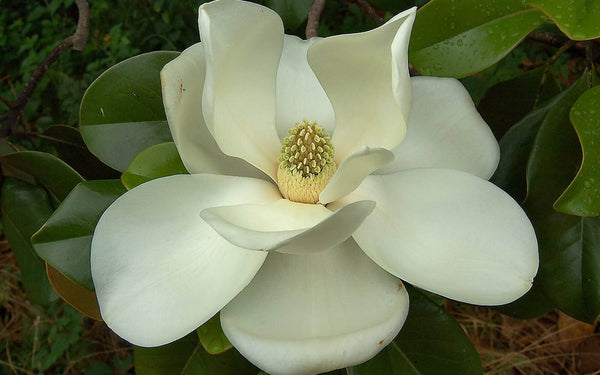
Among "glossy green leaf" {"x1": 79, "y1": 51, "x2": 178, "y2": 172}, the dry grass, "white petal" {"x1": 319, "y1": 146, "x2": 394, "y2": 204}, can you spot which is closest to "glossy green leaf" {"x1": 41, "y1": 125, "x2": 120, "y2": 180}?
"glossy green leaf" {"x1": 79, "y1": 51, "x2": 178, "y2": 172}

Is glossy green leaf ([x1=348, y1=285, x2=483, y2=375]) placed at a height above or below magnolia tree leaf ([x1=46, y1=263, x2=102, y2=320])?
below

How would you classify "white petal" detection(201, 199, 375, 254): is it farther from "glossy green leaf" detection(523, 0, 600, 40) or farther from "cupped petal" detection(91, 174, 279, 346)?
"glossy green leaf" detection(523, 0, 600, 40)

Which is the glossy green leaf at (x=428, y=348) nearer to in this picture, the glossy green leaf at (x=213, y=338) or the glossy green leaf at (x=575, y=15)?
the glossy green leaf at (x=213, y=338)

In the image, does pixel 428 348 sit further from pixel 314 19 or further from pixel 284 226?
pixel 314 19

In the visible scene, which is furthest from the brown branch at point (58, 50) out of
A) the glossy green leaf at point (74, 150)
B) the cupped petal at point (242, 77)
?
the cupped petal at point (242, 77)

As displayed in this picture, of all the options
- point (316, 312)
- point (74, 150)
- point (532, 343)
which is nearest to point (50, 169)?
point (74, 150)

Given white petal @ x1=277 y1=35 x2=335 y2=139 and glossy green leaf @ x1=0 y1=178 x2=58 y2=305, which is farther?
glossy green leaf @ x1=0 y1=178 x2=58 y2=305

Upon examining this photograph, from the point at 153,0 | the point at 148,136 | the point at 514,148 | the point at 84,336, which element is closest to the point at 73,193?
the point at 148,136

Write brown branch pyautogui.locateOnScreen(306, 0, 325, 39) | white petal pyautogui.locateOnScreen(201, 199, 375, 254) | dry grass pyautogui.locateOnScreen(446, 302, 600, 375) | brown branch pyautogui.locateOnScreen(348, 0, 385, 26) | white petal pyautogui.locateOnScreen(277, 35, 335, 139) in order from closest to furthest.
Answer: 1. white petal pyautogui.locateOnScreen(201, 199, 375, 254)
2. white petal pyautogui.locateOnScreen(277, 35, 335, 139)
3. brown branch pyautogui.locateOnScreen(306, 0, 325, 39)
4. brown branch pyautogui.locateOnScreen(348, 0, 385, 26)
5. dry grass pyautogui.locateOnScreen(446, 302, 600, 375)
